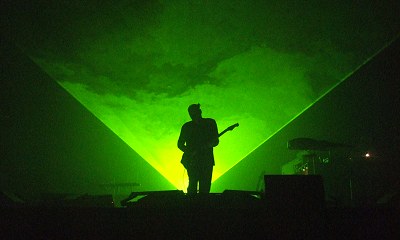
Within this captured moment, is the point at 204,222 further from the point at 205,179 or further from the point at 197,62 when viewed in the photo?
the point at 197,62

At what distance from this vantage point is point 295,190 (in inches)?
68.1

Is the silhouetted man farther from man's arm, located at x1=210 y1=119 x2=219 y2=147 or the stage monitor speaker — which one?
the stage monitor speaker

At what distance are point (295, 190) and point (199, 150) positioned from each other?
1834mm

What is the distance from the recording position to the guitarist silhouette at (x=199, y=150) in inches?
135

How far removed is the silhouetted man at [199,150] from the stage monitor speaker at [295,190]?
1.71 meters

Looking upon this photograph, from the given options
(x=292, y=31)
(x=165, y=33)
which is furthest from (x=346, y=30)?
(x=165, y=33)

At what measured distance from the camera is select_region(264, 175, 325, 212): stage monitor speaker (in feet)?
5.57

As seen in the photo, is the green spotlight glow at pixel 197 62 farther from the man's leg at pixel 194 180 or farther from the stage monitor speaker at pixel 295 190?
the stage monitor speaker at pixel 295 190

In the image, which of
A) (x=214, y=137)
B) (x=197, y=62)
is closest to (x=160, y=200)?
(x=214, y=137)

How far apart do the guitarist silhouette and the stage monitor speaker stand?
171 cm

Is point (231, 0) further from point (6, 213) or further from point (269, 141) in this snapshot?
point (6, 213)

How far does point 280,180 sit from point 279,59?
381 centimetres

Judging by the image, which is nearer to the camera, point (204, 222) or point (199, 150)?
point (204, 222)

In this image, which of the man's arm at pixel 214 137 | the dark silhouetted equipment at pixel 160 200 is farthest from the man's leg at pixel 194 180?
the dark silhouetted equipment at pixel 160 200
